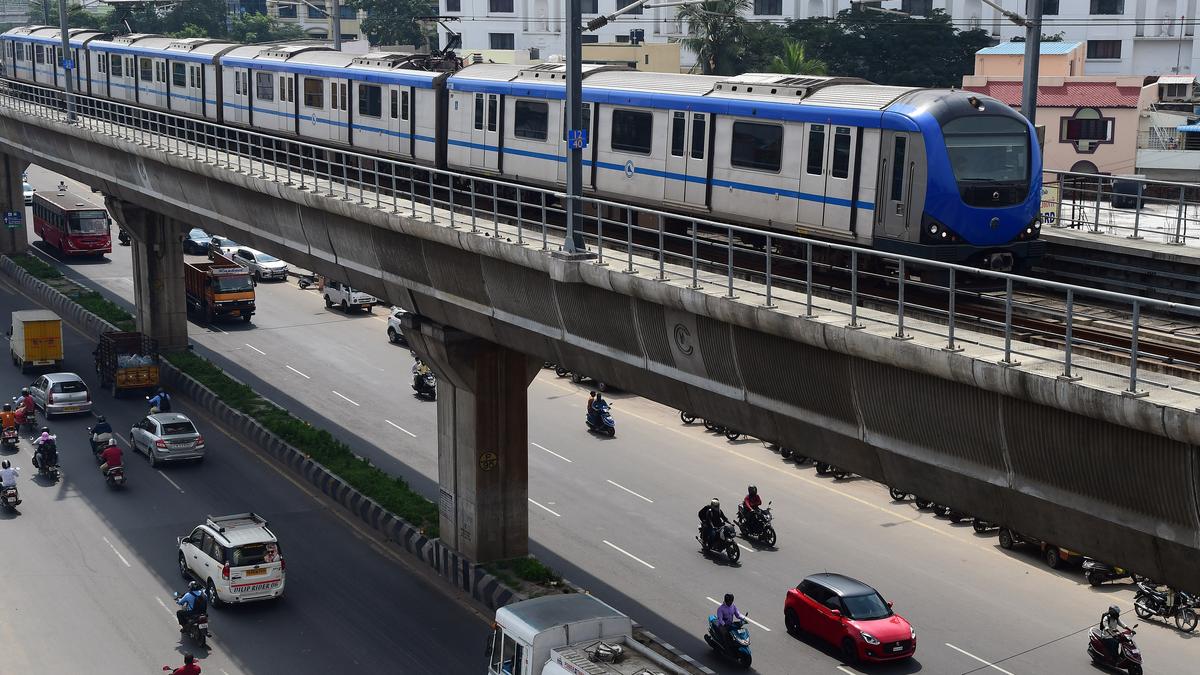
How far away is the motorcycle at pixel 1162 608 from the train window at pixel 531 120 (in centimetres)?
1616

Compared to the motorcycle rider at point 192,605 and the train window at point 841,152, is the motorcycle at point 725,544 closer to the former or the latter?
the motorcycle rider at point 192,605

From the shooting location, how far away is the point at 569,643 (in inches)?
840

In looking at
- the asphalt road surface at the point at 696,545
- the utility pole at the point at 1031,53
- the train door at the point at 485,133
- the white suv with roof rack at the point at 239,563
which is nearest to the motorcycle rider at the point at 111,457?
the asphalt road surface at the point at 696,545

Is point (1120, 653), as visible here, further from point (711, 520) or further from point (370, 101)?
point (370, 101)

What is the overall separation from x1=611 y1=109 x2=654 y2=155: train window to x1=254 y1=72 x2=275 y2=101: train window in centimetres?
1753

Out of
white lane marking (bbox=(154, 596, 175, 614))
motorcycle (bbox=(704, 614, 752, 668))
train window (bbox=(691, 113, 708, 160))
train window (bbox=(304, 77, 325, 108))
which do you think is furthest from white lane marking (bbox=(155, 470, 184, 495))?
train window (bbox=(691, 113, 708, 160))

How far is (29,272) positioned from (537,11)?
46419mm

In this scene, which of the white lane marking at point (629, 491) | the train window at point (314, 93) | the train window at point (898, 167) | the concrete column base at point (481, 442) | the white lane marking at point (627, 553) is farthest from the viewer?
the train window at point (314, 93)

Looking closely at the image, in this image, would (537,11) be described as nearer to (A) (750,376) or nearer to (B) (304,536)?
(B) (304,536)

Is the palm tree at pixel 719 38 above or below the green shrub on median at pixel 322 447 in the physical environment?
above

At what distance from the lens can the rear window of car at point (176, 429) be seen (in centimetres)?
3903

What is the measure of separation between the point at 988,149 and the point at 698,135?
600 centimetres

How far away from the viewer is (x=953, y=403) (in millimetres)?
15992

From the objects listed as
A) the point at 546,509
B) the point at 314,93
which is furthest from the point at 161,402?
the point at 546,509
